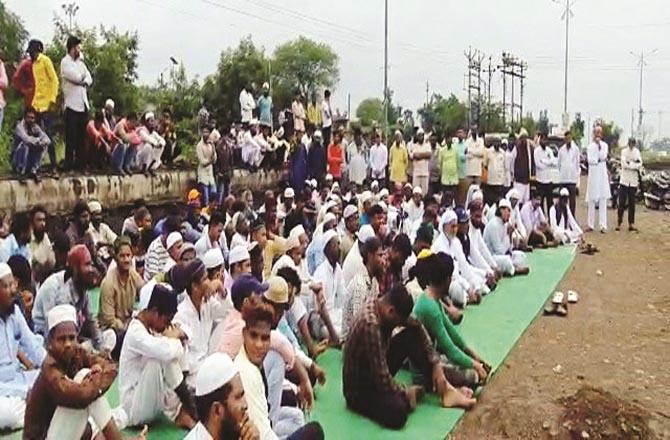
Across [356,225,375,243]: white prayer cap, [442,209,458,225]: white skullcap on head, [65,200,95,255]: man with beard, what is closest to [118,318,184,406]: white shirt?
A: [356,225,375,243]: white prayer cap

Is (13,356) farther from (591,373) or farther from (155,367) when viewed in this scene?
(591,373)

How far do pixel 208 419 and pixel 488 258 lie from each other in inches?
289

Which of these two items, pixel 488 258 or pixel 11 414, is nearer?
pixel 11 414

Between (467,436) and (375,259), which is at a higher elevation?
(375,259)

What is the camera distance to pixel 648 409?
5.58 metres

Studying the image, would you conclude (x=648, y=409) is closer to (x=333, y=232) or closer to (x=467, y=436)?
(x=467, y=436)

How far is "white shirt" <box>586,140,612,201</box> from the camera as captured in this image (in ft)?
47.1

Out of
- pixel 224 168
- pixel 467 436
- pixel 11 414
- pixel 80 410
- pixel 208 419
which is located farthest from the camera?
pixel 224 168

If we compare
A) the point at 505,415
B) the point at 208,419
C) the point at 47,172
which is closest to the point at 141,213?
the point at 47,172

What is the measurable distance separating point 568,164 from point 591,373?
27.6 feet

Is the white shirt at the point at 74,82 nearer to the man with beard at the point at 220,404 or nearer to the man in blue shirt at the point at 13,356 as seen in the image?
the man in blue shirt at the point at 13,356

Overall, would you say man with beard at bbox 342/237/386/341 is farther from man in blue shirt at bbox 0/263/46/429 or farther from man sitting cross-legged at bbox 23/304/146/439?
man sitting cross-legged at bbox 23/304/146/439

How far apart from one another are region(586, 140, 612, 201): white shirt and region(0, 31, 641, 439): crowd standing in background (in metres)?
0.19

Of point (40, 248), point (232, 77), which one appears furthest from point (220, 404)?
point (232, 77)
